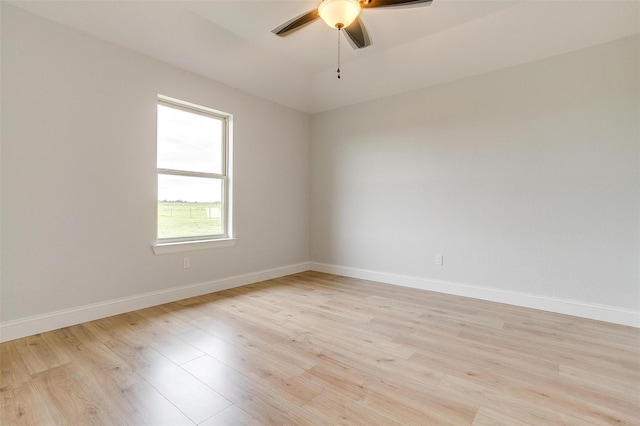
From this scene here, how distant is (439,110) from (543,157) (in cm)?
125

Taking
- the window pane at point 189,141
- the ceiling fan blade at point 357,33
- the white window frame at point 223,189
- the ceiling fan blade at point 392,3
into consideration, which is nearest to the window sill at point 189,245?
the white window frame at point 223,189

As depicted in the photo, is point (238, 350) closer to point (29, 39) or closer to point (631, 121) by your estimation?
point (29, 39)

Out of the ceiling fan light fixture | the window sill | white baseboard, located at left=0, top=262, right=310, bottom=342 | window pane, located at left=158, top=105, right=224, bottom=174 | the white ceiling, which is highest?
the white ceiling

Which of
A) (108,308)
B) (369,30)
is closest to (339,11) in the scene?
(369,30)

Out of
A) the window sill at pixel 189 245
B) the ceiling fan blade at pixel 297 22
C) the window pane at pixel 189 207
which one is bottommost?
the window sill at pixel 189 245

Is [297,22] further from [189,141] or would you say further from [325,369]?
[325,369]

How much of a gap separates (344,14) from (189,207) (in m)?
2.62

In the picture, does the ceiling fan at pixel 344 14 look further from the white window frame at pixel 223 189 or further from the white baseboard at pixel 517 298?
the white baseboard at pixel 517 298

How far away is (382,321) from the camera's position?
265cm

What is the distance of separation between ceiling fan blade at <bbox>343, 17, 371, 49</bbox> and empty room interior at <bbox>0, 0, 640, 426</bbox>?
0.02 meters

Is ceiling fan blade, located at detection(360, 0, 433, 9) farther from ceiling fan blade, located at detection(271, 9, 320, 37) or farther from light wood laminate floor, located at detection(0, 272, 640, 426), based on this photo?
light wood laminate floor, located at detection(0, 272, 640, 426)

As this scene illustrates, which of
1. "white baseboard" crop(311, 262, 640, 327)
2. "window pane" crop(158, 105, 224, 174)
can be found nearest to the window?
"window pane" crop(158, 105, 224, 174)

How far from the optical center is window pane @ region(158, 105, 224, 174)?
10.6 feet

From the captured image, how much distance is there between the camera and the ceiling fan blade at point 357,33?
222 cm
